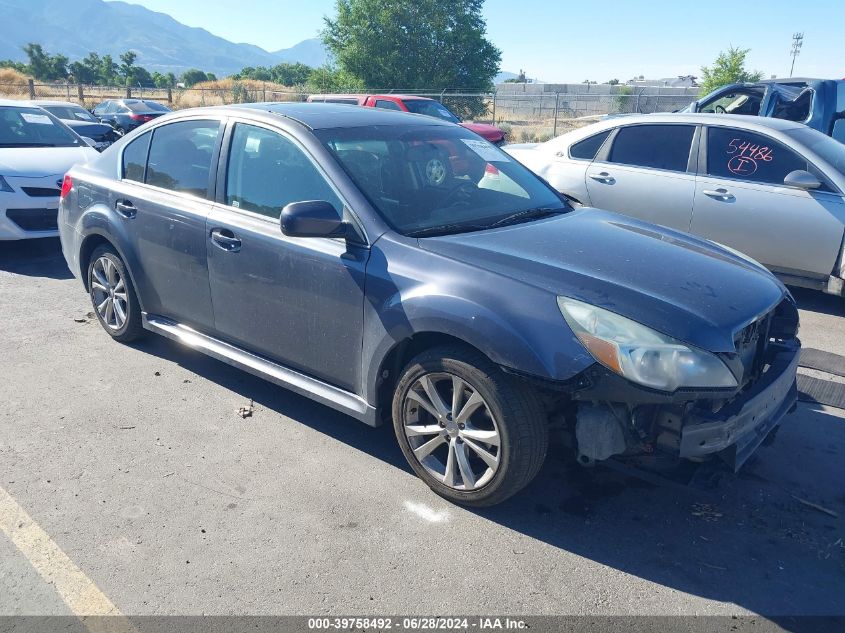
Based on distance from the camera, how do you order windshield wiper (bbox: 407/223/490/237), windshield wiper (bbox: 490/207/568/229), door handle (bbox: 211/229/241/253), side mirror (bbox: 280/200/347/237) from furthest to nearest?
door handle (bbox: 211/229/241/253), windshield wiper (bbox: 490/207/568/229), windshield wiper (bbox: 407/223/490/237), side mirror (bbox: 280/200/347/237)

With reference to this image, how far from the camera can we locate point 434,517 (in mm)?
3230

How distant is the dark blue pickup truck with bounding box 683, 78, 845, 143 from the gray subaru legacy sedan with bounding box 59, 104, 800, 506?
6.87 metres

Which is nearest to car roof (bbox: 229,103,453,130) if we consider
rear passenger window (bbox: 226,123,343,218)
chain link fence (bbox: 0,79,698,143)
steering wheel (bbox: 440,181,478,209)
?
rear passenger window (bbox: 226,123,343,218)

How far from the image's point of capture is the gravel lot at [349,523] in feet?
8.94

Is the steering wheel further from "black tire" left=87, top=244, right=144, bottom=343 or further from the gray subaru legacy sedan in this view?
"black tire" left=87, top=244, right=144, bottom=343

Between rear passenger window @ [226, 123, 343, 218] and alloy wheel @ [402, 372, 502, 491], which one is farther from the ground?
rear passenger window @ [226, 123, 343, 218]

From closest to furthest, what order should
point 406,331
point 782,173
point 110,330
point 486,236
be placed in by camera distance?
point 406,331 → point 486,236 → point 110,330 → point 782,173

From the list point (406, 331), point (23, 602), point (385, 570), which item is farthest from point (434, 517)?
point (23, 602)

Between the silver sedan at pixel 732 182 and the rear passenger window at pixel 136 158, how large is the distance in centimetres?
414

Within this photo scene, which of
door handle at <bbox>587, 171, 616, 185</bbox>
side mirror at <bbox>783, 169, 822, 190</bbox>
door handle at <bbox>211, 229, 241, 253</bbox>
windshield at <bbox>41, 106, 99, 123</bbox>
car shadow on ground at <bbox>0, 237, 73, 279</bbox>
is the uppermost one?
side mirror at <bbox>783, 169, 822, 190</bbox>

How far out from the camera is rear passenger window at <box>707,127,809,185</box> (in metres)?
6.25

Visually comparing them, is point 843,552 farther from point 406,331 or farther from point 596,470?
point 406,331

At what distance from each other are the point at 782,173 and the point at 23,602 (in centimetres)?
637

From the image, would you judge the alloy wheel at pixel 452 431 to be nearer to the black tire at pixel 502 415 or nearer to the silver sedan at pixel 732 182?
the black tire at pixel 502 415
